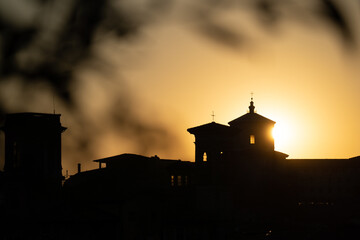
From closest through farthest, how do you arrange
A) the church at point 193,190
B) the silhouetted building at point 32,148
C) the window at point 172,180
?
the church at point 193,190, the silhouetted building at point 32,148, the window at point 172,180

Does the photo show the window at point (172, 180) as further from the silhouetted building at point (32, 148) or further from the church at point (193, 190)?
the silhouetted building at point (32, 148)

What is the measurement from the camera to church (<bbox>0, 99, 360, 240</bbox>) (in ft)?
181

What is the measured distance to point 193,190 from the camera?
66562 mm

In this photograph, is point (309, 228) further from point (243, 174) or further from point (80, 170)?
point (80, 170)

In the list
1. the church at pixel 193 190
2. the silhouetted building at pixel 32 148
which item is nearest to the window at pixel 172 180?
the church at pixel 193 190

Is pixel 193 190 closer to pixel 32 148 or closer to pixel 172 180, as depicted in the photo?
pixel 172 180

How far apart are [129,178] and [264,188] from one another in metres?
18.6

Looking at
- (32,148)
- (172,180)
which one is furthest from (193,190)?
(32,148)

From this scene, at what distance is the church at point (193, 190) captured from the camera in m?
55.1

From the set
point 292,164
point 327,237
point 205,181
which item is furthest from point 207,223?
point 292,164

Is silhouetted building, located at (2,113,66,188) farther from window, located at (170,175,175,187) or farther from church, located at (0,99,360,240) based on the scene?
window, located at (170,175,175,187)

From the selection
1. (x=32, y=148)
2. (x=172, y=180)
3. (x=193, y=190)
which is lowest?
(x=193, y=190)

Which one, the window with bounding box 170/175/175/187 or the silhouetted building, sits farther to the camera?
the window with bounding box 170/175/175/187

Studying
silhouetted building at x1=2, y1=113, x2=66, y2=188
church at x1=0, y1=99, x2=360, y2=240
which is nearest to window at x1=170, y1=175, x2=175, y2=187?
church at x1=0, y1=99, x2=360, y2=240
